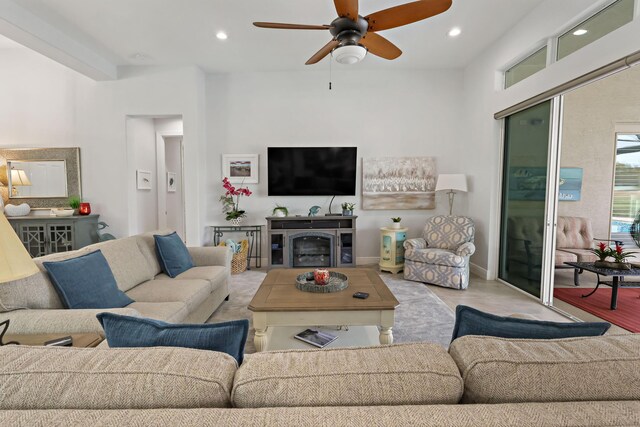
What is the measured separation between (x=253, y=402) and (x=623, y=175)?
589 cm

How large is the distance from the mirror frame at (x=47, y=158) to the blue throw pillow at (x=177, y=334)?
4.96 m

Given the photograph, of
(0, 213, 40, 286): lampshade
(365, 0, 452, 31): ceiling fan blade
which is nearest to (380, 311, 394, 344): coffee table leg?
(0, 213, 40, 286): lampshade

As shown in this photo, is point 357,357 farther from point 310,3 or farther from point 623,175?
point 623,175

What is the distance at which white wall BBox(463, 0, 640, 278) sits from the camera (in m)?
2.71

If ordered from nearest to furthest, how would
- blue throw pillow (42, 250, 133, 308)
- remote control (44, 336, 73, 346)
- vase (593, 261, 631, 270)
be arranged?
1. remote control (44, 336, 73, 346)
2. blue throw pillow (42, 250, 133, 308)
3. vase (593, 261, 631, 270)

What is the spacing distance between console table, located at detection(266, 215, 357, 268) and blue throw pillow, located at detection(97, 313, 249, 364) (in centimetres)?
384

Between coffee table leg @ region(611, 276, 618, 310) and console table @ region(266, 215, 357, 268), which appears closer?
coffee table leg @ region(611, 276, 618, 310)

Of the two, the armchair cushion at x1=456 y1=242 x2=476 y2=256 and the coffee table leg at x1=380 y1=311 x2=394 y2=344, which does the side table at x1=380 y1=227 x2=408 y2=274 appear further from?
the coffee table leg at x1=380 y1=311 x2=394 y2=344

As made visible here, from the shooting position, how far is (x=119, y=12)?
3.40 metres

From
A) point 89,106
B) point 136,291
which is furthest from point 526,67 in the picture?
point 89,106

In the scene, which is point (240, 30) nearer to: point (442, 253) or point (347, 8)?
point (347, 8)

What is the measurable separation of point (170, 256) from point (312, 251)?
239 centimetres

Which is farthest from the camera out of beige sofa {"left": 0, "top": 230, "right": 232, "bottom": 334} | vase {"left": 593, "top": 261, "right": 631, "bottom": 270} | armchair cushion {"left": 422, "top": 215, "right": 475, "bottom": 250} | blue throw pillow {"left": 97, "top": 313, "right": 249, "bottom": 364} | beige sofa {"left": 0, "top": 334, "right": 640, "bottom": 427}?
armchair cushion {"left": 422, "top": 215, "right": 475, "bottom": 250}

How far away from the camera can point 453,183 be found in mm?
4613
